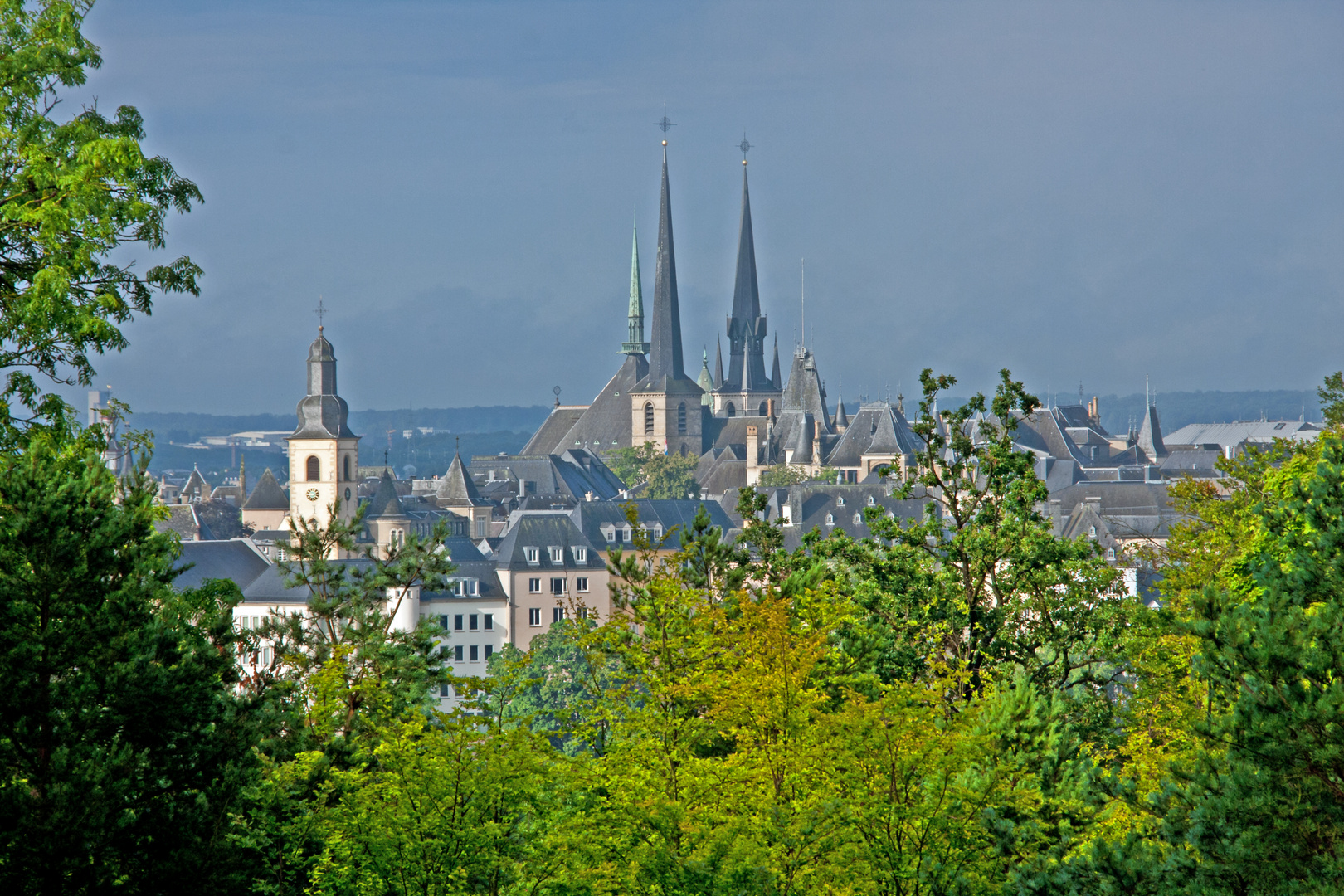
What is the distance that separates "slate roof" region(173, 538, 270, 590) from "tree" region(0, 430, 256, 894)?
7986 centimetres

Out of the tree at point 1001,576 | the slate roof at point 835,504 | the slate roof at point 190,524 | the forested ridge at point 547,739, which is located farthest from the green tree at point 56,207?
the slate roof at point 190,524

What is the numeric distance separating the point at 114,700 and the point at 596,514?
120 metres

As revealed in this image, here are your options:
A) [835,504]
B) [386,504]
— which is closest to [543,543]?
[386,504]

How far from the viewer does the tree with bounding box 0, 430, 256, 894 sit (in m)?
16.2

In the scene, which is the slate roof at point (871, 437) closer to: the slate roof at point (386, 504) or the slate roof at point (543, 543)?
the slate roof at point (386, 504)

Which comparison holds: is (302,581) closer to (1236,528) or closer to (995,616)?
(995,616)

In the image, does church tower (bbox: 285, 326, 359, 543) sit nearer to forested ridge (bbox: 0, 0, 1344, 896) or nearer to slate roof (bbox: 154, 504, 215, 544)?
slate roof (bbox: 154, 504, 215, 544)

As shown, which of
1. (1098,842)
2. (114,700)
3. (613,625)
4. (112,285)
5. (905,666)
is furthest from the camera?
(905,666)

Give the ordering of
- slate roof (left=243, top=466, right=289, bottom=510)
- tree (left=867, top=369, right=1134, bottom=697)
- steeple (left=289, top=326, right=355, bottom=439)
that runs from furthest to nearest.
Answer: slate roof (left=243, top=466, right=289, bottom=510) < steeple (left=289, top=326, right=355, bottom=439) < tree (left=867, top=369, right=1134, bottom=697)

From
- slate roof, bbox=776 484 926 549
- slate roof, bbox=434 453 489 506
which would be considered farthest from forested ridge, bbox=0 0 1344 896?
slate roof, bbox=434 453 489 506

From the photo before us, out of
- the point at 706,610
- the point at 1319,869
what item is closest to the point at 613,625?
the point at 706,610

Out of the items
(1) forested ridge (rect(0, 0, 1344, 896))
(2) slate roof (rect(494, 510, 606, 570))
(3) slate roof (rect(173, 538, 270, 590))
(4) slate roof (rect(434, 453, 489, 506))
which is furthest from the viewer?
(4) slate roof (rect(434, 453, 489, 506))

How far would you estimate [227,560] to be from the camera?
99688 mm

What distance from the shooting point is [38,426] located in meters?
18.2
